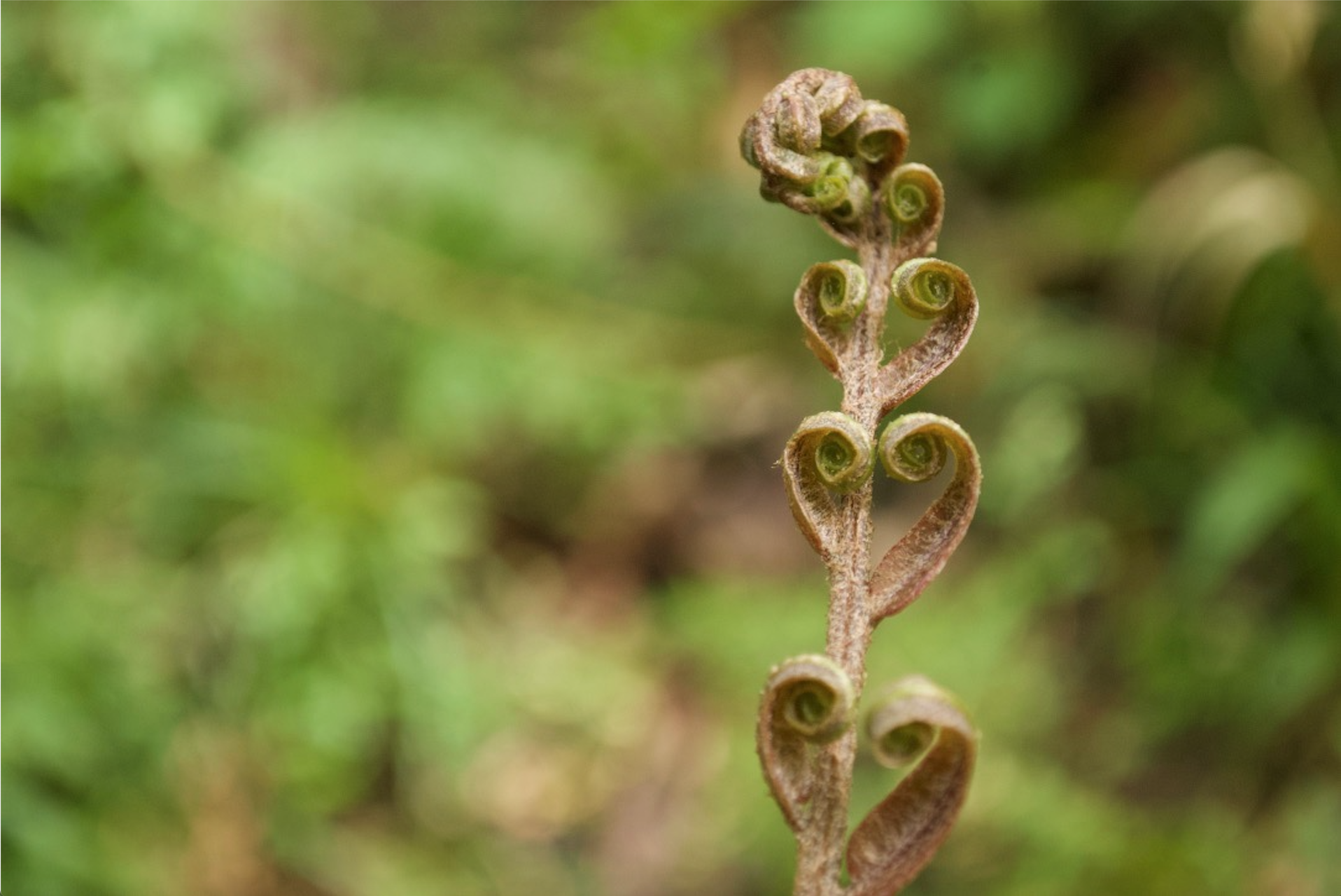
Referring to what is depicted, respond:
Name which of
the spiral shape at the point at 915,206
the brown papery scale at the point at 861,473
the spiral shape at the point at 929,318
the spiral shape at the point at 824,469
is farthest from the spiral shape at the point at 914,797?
the spiral shape at the point at 915,206

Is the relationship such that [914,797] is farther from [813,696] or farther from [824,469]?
[824,469]

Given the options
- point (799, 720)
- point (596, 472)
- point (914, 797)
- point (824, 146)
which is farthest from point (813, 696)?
point (596, 472)

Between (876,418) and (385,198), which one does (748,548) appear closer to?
(385,198)

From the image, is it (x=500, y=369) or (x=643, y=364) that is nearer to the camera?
(x=500, y=369)

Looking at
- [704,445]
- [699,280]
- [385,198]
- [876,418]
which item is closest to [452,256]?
[385,198]

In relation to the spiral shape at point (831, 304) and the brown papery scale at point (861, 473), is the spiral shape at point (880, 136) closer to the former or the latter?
the brown papery scale at point (861, 473)
